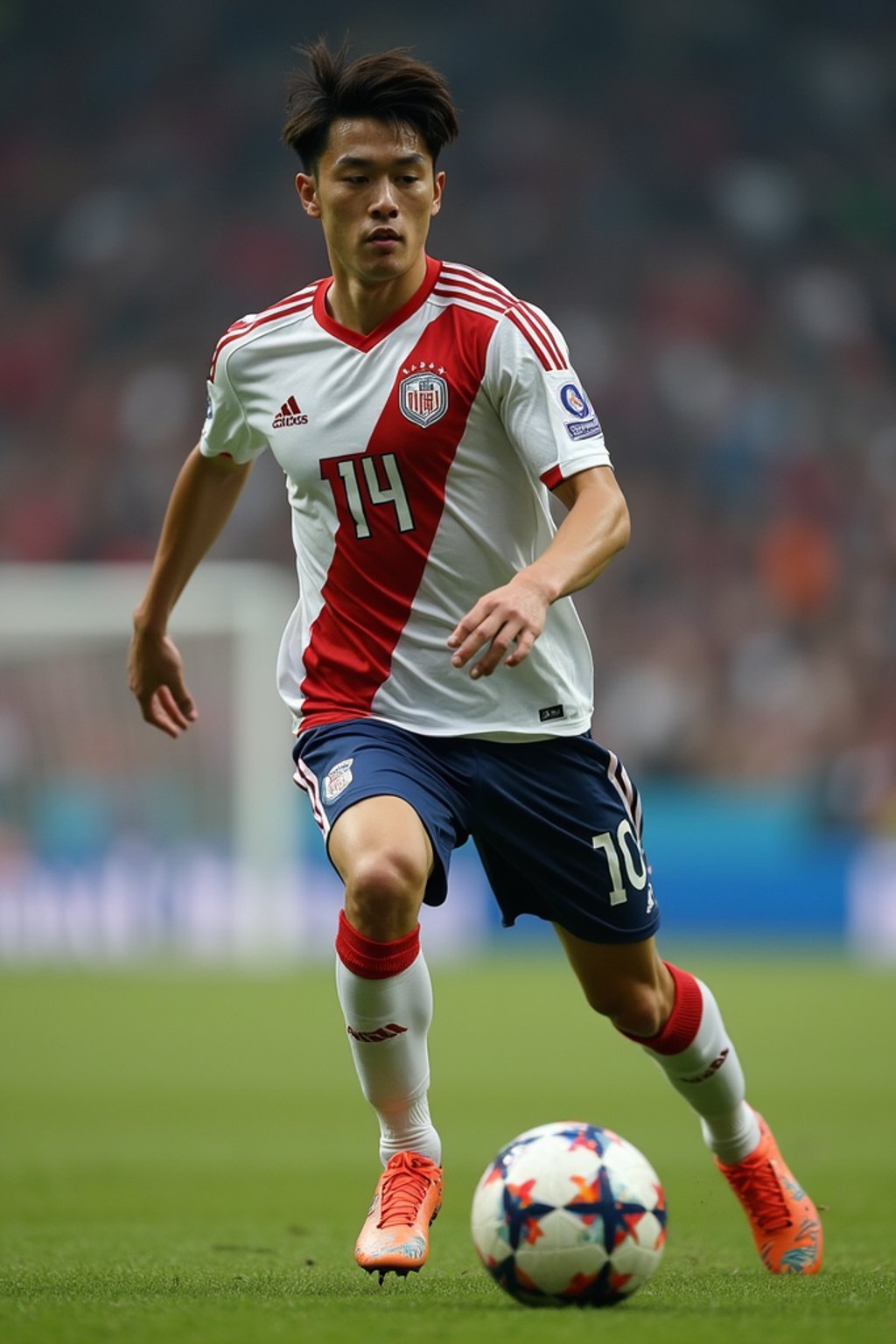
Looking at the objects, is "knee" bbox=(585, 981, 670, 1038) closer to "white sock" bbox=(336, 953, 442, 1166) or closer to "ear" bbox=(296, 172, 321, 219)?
"white sock" bbox=(336, 953, 442, 1166)

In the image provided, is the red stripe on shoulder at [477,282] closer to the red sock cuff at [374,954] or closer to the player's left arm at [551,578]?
the player's left arm at [551,578]

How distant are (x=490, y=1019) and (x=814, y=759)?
8032 millimetres

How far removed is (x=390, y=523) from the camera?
427cm

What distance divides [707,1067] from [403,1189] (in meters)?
0.93

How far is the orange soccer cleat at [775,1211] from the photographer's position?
173 inches

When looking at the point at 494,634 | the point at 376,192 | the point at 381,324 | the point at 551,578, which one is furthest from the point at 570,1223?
the point at 376,192

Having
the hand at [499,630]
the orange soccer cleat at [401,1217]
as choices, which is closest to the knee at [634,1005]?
the orange soccer cleat at [401,1217]

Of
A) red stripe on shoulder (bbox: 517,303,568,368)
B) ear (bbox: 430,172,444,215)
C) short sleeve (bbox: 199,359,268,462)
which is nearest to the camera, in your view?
red stripe on shoulder (bbox: 517,303,568,368)

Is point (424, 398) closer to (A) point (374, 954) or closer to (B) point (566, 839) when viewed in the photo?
(B) point (566, 839)

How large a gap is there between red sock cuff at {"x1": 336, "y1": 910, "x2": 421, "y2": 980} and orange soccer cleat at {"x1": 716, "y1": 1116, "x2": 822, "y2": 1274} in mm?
1166

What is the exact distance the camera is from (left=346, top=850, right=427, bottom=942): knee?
3.74m

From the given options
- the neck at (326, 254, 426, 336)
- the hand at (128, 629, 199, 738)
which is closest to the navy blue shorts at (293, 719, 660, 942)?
the hand at (128, 629, 199, 738)

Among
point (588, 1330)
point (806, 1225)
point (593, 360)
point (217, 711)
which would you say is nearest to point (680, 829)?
point (217, 711)

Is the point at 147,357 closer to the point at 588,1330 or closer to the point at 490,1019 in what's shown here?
the point at 490,1019
